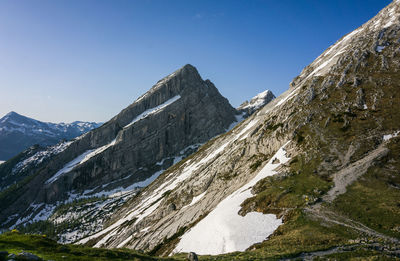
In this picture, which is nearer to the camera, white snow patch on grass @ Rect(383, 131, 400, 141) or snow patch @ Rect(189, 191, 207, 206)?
white snow patch on grass @ Rect(383, 131, 400, 141)

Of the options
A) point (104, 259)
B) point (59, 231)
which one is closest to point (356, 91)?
point (104, 259)

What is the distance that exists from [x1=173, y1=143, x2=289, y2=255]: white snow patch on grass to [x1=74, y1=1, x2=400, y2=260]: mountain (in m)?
0.23

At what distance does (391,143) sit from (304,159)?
15997 millimetres

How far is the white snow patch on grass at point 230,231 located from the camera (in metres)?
36.4

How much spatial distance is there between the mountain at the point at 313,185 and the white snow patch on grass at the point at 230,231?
0.23 m

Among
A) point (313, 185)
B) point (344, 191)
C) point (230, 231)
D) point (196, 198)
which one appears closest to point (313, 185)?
point (313, 185)

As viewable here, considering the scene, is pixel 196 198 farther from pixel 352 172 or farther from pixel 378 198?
pixel 378 198

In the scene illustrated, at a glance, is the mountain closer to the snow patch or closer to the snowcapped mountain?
the snowcapped mountain

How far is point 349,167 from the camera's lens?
45.8 meters

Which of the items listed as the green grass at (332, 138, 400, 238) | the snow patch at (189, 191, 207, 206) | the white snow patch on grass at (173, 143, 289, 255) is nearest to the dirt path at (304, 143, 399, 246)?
the green grass at (332, 138, 400, 238)

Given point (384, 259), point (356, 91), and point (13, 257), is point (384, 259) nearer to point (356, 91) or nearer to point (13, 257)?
point (13, 257)

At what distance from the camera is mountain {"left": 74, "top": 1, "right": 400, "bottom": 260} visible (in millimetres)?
31188

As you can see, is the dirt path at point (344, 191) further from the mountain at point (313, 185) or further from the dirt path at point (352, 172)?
the mountain at point (313, 185)

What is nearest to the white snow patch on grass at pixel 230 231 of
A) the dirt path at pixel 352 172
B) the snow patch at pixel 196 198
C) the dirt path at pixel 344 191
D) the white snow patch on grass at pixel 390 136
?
the dirt path at pixel 344 191
